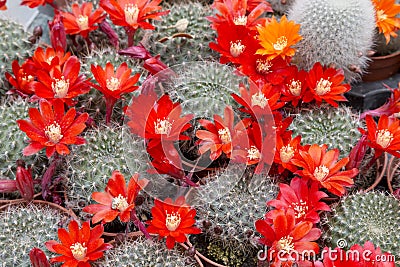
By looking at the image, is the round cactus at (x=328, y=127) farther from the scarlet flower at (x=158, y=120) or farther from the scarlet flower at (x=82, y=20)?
the scarlet flower at (x=82, y=20)

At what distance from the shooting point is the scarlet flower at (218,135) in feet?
4.49

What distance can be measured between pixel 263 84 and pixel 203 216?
431 mm

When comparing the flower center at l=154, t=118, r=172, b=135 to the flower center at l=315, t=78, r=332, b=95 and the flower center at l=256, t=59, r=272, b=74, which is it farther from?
the flower center at l=315, t=78, r=332, b=95

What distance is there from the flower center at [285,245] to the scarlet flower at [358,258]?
0.08 metres

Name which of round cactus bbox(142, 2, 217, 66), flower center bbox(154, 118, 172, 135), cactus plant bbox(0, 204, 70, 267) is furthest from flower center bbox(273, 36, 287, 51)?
cactus plant bbox(0, 204, 70, 267)

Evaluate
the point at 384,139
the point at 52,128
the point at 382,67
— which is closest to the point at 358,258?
the point at 384,139

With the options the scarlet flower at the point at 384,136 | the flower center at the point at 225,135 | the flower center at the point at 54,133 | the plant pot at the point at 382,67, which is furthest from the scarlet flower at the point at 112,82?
the plant pot at the point at 382,67

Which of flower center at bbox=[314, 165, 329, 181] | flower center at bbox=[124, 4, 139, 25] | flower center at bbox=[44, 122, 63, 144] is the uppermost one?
flower center at bbox=[124, 4, 139, 25]

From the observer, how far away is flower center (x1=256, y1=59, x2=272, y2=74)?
1.58 m

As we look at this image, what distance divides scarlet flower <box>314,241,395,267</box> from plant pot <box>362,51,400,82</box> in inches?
40.3

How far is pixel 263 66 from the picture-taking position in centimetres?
158

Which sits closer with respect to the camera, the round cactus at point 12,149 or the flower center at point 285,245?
the flower center at point 285,245

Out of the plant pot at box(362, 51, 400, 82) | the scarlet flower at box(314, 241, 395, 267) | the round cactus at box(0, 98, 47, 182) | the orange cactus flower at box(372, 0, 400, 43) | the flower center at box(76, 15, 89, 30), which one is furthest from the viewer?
the plant pot at box(362, 51, 400, 82)

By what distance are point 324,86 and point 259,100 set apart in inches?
9.2
